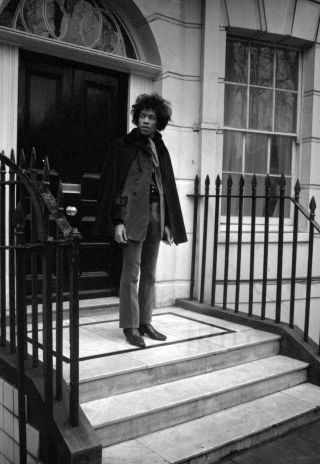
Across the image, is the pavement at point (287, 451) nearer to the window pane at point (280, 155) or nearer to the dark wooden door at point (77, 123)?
the dark wooden door at point (77, 123)

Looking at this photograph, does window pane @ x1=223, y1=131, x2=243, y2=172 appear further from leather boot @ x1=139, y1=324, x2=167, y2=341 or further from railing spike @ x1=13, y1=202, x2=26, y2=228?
railing spike @ x1=13, y1=202, x2=26, y2=228

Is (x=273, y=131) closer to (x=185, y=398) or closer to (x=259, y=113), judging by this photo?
(x=259, y=113)

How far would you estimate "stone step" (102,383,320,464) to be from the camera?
2619mm

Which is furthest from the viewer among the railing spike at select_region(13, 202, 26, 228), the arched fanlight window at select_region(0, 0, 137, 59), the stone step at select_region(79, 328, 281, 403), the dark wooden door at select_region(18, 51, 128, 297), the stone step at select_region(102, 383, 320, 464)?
the dark wooden door at select_region(18, 51, 128, 297)

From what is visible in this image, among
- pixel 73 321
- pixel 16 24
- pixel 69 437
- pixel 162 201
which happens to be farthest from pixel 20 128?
pixel 69 437

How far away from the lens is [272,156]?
5730 millimetres

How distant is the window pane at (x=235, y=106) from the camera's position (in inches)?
214

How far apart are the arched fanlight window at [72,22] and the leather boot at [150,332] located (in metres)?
2.74

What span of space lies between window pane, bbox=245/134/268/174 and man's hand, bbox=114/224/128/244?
2.61m

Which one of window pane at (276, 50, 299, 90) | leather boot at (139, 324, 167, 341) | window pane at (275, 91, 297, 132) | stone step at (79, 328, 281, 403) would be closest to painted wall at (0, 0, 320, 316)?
window pane at (276, 50, 299, 90)

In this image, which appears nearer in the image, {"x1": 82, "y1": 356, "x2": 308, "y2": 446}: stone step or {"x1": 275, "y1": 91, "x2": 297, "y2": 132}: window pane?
{"x1": 82, "y1": 356, "x2": 308, "y2": 446}: stone step

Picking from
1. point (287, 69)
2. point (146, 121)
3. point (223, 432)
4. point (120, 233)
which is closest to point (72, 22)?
point (146, 121)

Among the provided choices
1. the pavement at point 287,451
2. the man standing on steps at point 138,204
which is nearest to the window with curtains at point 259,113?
the man standing on steps at point 138,204

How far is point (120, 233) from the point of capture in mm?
3422
